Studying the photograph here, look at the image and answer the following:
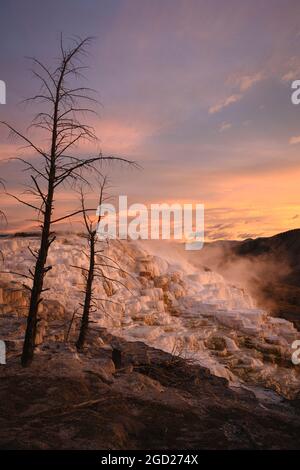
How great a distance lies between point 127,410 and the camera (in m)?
6.42

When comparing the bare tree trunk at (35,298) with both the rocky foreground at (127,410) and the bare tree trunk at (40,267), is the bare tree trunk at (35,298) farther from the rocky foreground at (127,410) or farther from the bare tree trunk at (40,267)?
the rocky foreground at (127,410)

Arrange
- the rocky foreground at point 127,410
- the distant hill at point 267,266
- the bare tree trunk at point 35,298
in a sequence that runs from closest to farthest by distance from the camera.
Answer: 1. the rocky foreground at point 127,410
2. the bare tree trunk at point 35,298
3. the distant hill at point 267,266

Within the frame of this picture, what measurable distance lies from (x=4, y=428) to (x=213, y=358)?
52.5 ft

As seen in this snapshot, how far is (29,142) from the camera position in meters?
8.70

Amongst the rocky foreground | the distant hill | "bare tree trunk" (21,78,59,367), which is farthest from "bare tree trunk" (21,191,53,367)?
the distant hill

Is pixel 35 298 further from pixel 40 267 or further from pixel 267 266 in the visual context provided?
pixel 267 266

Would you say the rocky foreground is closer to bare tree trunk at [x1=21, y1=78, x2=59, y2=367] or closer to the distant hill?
bare tree trunk at [x1=21, y1=78, x2=59, y2=367]

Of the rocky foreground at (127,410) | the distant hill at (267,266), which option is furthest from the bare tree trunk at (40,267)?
the distant hill at (267,266)

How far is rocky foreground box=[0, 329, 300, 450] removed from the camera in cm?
536

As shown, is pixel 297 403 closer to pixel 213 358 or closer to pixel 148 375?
pixel 148 375

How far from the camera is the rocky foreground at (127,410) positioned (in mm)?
5363
